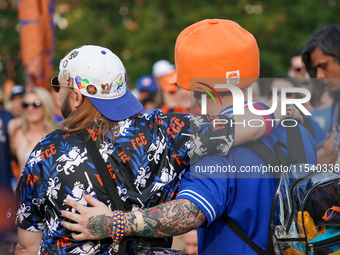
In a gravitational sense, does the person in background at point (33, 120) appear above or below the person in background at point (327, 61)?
below

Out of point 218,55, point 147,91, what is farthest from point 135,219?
point 147,91

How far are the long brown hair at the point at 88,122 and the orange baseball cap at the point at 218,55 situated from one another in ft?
1.44

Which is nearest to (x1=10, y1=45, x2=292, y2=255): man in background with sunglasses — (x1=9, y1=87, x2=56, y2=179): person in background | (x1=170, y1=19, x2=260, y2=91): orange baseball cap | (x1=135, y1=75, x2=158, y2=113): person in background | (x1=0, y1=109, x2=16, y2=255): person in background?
(x1=170, y1=19, x2=260, y2=91): orange baseball cap

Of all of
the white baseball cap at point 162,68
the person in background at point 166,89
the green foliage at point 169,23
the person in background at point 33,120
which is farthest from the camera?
the green foliage at point 169,23

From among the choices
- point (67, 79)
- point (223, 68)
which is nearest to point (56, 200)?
point (67, 79)

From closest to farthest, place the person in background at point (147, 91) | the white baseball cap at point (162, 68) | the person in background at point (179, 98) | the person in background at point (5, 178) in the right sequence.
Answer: the person in background at point (5, 178) → the person in background at point (179, 98) → the white baseball cap at point (162, 68) → the person in background at point (147, 91)

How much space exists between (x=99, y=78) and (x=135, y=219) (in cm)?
67

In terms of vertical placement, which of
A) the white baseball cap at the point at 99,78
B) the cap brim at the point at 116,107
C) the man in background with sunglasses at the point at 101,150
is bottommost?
the man in background with sunglasses at the point at 101,150

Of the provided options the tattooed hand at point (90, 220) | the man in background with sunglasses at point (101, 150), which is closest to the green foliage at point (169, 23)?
the man in background with sunglasses at point (101, 150)

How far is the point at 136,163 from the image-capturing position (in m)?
2.06

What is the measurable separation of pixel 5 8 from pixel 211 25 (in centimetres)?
1401

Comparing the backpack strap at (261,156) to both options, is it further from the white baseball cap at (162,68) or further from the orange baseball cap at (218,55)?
the white baseball cap at (162,68)

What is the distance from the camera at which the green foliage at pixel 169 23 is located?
15789 millimetres

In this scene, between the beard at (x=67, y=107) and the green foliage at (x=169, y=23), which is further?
the green foliage at (x=169, y=23)
